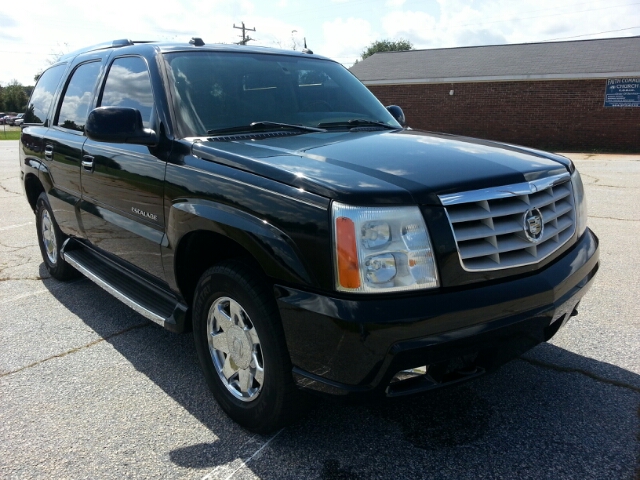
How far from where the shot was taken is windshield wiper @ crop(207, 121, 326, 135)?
3.25 metres

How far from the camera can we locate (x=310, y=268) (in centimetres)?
→ 229

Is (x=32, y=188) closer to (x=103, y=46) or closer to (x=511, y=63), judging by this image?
(x=103, y=46)

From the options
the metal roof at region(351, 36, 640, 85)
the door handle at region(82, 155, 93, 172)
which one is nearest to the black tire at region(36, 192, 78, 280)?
the door handle at region(82, 155, 93, 172)

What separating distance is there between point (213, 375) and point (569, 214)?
2.06 meters

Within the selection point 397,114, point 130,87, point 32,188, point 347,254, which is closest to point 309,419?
point 347,254

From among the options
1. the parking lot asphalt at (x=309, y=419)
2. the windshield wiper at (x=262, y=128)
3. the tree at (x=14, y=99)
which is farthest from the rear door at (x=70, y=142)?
the tree at (x=14, y=99)

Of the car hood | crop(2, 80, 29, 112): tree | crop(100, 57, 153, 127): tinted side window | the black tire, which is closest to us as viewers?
the car hood

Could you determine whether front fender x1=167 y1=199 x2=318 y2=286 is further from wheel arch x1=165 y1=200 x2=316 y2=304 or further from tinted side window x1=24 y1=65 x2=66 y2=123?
tinted side window x1=24 y1=65 x2=66 y2=123

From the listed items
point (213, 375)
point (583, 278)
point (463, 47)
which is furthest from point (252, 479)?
point (463, 47)

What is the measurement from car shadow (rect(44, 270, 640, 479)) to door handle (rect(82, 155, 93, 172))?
4.94 feet

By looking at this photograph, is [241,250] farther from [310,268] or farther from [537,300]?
[537,300]

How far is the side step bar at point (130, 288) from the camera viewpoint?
3.22 meters

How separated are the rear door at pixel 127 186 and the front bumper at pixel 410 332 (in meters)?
1.28

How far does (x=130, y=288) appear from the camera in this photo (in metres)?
3.76
